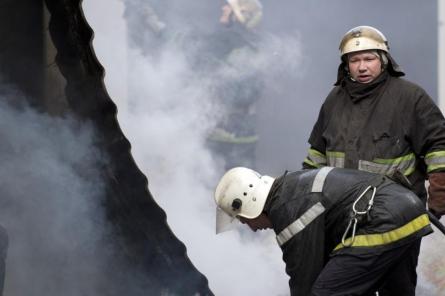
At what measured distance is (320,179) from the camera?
3842mm

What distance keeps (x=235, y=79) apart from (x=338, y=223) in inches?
180

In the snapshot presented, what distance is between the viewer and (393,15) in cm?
936

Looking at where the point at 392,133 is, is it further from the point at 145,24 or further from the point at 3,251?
the point at 145,24

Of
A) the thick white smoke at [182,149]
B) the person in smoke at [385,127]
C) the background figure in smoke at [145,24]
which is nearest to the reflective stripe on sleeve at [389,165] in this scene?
the person in smoke at [385,127]

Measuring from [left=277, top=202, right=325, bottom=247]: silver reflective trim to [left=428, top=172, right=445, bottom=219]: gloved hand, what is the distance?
2.78 feet

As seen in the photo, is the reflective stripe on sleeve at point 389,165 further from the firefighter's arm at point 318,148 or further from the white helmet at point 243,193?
the white helmet at point 243,193

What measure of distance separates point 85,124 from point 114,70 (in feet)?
7.24

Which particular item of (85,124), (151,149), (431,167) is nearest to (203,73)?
(151,149)

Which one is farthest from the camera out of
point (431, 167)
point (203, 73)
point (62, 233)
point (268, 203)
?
point (203, 73)

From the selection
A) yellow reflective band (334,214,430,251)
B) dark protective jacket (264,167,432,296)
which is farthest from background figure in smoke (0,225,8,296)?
yellow reflective band (334,214,430,251)

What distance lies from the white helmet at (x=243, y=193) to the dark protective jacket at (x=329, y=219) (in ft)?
0.14

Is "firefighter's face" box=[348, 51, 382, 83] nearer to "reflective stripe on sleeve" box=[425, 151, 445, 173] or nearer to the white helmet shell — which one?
"reflective stripe on sleeve" box=[425, 151, 445, 173]

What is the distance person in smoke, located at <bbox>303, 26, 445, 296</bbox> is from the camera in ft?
14.5

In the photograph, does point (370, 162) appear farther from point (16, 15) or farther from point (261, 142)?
point (261, 142)
